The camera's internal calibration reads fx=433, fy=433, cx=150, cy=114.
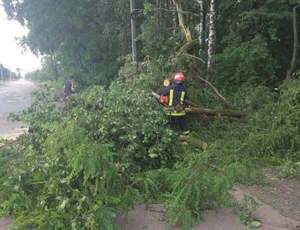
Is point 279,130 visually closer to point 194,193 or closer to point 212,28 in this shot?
point 194,193

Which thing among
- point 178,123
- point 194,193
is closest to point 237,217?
point 194,193

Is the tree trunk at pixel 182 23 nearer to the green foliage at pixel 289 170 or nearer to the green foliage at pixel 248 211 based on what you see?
the green foliage at pixel 289 170

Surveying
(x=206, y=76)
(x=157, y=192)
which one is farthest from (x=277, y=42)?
(x=157, y=192)

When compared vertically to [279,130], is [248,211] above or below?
below

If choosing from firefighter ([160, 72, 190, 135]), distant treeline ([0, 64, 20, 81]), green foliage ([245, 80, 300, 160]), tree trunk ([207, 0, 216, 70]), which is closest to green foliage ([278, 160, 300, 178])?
green foliage ([245, 80, 300, 160])

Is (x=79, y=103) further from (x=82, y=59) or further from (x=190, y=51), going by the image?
(x=82, y=59)

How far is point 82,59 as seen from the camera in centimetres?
2209

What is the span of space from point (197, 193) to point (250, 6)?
11.4 m

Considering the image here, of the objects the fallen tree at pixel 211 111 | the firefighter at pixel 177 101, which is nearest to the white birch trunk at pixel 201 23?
the fallen tree at pixel 211 111

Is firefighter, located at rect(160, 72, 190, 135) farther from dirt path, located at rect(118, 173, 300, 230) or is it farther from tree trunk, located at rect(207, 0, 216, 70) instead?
tree trunk, located at rect(207, 0, 216, 70)

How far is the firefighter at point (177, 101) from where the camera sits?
30.6 feet

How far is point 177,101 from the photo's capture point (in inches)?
372

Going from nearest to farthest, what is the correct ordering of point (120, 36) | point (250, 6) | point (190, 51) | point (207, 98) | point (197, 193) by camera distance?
point (197, 193), point (207, 98), point (190, 51), point (250, 6), point (120, 36)

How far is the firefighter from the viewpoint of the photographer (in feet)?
30.6
